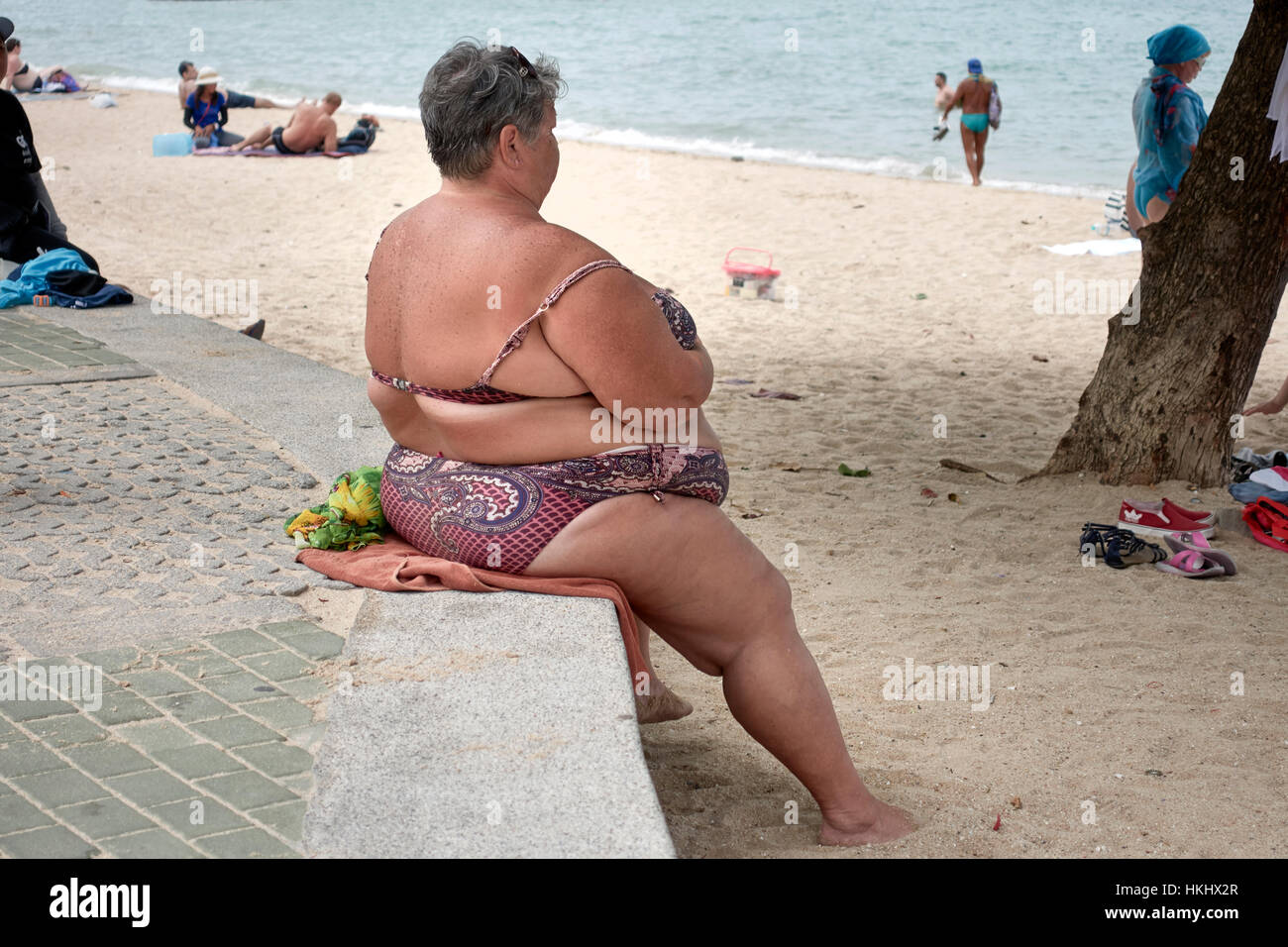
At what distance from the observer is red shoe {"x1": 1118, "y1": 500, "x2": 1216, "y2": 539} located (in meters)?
5.06

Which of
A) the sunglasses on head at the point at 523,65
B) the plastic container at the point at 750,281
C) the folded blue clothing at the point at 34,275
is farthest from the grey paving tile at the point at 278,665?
the plastic container at the point at 750,281

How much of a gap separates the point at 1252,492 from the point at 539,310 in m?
4.07

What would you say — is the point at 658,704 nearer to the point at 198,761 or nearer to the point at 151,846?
the point at 198,761

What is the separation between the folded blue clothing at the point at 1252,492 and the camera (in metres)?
5.30

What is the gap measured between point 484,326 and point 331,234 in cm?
1040

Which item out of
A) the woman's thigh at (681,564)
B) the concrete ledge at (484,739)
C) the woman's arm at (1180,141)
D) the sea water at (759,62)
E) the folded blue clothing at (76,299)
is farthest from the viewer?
the sea water at (759,62)

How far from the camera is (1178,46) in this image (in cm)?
735

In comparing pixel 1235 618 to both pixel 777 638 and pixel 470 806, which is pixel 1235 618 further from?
pixel 470 806

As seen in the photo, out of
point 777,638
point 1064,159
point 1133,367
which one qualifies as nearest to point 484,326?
point 777,638

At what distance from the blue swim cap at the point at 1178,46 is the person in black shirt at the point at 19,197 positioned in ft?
21.7

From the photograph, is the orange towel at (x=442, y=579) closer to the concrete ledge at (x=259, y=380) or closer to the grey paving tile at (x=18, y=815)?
the grey paving tile at (x=18, y=815)

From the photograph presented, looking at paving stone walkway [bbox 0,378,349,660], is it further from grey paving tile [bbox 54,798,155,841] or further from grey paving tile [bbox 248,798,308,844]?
grey paving tile [bbox 248,798,308,844]

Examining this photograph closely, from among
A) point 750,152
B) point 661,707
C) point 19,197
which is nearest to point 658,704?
point 661,707

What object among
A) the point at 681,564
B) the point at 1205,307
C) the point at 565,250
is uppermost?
the point at 565,250
